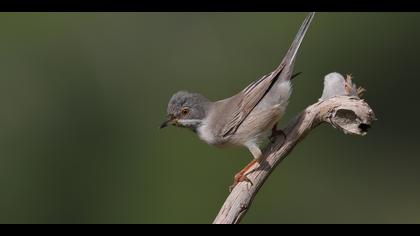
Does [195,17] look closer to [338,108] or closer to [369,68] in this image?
[369,68]

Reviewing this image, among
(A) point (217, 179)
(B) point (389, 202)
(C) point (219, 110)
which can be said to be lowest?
(B) point (389, 202)

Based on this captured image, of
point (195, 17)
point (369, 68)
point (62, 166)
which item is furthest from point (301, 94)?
point (62, 166)

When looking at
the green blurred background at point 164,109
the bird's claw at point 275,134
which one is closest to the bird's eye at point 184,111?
the bird's claw at point 275,134

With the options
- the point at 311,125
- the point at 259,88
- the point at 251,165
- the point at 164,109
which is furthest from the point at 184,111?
the point at 164,109

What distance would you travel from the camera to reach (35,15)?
13.0m

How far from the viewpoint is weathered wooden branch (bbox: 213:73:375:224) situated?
599cm

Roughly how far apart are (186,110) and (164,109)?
14.3 ft

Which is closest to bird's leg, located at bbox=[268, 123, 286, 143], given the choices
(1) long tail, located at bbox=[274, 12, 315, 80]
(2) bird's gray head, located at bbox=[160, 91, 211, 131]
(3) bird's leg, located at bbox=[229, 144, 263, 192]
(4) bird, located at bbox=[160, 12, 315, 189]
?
(4) bird, located at bbox=[160, 12, 315, 189]

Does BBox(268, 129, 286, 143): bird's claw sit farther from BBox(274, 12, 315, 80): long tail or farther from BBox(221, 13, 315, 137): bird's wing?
BBox(274, 12, 315, 80): long tail

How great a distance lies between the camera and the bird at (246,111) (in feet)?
22.9

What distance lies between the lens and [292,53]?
6980 mm

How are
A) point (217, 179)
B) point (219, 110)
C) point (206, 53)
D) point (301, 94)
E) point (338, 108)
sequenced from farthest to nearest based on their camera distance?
point (206, 53), point (301, 94), point (217, 179), point (219, 110), point (338, 108)

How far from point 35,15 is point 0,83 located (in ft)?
4.29

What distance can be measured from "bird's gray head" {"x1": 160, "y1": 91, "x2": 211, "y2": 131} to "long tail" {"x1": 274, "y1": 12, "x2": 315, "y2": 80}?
82cm
